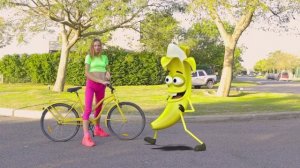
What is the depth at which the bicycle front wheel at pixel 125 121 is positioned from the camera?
721 centimetres

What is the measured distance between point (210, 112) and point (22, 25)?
10.4m

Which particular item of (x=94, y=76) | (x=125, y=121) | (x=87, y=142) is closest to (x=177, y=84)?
(x=125, y=121)

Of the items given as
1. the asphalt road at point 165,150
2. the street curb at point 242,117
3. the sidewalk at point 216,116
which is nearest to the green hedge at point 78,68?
the sidewalk at point 216,116

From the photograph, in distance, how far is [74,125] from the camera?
7168 millimetres

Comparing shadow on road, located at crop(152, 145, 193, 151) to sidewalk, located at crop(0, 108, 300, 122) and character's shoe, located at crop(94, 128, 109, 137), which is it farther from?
sidewalk, located at crop(0, 108, 300, 122)

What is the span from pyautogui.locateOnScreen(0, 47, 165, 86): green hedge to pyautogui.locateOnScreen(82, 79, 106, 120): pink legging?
23.1 metres

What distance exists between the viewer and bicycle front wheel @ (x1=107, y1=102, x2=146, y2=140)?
721cm

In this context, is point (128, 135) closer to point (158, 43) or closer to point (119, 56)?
point (158, 43)

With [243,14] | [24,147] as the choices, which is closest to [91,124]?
[24,147]

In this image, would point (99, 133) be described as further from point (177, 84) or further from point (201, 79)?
point (201, 79)

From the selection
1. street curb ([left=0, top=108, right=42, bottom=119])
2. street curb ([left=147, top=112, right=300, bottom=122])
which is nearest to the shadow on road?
street curb ([left=147, top=112, right=300, bottom=122])

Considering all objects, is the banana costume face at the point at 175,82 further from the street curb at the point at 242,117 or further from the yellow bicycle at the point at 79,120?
the street curb at the point at 242,117

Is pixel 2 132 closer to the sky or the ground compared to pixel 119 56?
closer to the ground

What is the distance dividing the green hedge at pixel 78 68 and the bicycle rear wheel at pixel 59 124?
2316 cm
